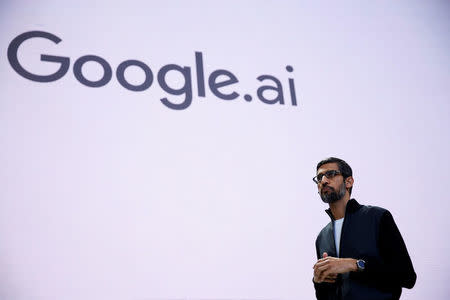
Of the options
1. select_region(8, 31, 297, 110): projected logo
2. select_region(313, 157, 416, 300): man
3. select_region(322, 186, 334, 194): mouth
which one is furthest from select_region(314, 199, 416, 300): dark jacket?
select_region(8, 31, 297, 110): projected logo

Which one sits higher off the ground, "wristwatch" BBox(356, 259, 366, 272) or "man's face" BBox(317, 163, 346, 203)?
"man's face" BBox(317, 163, 346, 203)

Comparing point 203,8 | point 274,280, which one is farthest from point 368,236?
point 203,8

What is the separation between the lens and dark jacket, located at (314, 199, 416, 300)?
1103 millimetres

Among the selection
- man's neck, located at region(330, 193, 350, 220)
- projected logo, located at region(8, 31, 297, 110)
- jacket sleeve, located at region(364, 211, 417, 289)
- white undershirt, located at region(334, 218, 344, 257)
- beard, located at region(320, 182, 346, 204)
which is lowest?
jacket sleeve, located at region(364, 211, 417, 289)

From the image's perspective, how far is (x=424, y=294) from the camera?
192 centimetres

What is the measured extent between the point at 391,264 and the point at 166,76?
4.76ft

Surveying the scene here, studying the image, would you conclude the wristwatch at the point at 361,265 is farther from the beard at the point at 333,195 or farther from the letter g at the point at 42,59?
the letter g at the point at 42,59

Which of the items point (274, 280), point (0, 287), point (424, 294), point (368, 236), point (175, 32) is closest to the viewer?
point (368, 236)

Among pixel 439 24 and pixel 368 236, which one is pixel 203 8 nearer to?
pixel 368 236

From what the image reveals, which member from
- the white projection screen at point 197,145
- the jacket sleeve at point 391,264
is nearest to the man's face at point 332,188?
the jacket sleeve at point 391,264

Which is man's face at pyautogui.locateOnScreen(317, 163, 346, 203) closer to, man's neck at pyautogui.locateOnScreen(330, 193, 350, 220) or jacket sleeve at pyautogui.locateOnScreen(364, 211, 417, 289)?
man's neck at pyautogui.locateOnScreen(330, 193, 350, 220)

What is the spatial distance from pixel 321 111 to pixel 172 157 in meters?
1.00

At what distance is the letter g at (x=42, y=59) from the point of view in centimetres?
174

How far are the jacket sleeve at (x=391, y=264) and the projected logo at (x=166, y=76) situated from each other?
117 cm
